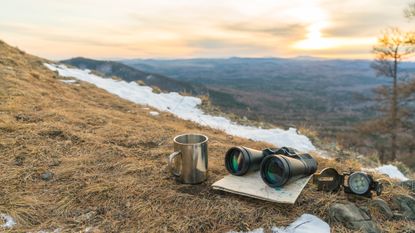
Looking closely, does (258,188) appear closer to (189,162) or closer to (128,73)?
(189,162)

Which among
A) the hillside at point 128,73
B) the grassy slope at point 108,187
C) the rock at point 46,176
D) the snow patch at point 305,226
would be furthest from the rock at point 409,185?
the hillside at point 128,73

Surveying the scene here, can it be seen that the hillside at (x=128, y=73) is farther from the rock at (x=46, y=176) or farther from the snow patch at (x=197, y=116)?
the rock at (x=46, y=176)

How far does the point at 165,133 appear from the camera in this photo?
215 inches

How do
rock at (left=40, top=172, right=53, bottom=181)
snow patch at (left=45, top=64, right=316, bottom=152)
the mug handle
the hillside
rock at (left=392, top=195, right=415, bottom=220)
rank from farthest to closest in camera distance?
the hillside
snow patch at (left=45, top=64, right=316, bottom=152)
rock at (left=40, top=172, right=53, bottom=181)
the mug handle
rock at (left=392, top=195, right=415, bottom=220)

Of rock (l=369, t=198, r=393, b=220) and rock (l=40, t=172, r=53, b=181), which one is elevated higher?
rock (l=40, t=172, r=53, b=181)

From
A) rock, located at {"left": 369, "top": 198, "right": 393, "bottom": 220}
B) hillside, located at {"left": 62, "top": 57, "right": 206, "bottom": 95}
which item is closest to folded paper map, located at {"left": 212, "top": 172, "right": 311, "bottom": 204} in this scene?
rock, located at {"left": 369, "top": 198, "right": 393, "bottom": 220}

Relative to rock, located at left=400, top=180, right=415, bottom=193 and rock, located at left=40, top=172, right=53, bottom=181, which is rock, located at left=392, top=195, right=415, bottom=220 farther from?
rock, located at left=40, top=172, right=53, bottom=181

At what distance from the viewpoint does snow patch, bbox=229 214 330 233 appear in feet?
8.87

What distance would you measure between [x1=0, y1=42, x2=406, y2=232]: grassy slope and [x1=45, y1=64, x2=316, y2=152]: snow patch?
2493 millimetres

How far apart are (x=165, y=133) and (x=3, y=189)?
103 inches

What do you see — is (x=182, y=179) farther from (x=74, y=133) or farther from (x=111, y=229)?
(x=74, y=133)

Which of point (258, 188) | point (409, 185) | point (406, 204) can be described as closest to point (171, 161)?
point (258, 188)

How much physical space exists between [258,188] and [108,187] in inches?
58.7

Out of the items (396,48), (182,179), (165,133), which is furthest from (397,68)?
(182,179)
